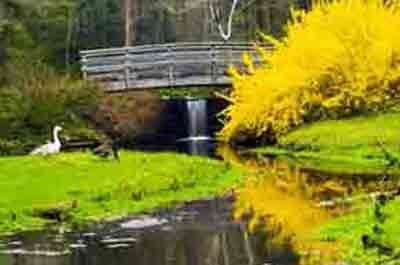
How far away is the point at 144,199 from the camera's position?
108 feet

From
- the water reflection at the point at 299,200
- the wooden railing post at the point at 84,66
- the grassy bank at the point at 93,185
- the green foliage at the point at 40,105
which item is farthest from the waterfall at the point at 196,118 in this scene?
the grassy bank at the point at 93,185

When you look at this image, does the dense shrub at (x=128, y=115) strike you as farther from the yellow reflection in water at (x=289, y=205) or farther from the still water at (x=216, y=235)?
the still water at (x=216, y=235)

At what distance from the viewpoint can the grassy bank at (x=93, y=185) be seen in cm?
2930

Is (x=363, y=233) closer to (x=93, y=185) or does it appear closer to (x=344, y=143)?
(x=93, y=185)

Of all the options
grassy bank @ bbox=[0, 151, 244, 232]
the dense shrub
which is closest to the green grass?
grassy bank @ bbox=[0, 151, 244, 232]

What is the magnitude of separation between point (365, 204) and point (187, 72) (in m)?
32.7

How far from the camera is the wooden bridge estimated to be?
6062 cm

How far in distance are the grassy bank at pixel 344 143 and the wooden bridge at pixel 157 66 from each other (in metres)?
7.17

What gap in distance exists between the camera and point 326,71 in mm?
55906

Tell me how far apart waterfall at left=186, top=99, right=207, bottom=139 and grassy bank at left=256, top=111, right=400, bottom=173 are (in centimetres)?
1117

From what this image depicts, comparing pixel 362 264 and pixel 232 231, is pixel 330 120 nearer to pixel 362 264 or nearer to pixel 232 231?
pixel 232 231

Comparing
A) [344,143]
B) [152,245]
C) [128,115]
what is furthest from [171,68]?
[152,245]

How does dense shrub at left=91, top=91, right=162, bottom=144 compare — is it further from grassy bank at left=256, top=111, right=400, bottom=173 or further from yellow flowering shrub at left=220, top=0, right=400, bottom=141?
grassy bank at left=256, top=111, right=400, bottom=173

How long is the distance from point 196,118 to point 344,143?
1859cm
